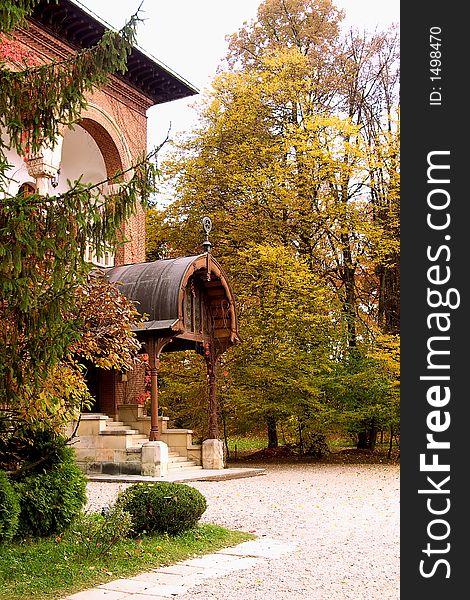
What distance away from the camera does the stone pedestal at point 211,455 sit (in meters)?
17.8

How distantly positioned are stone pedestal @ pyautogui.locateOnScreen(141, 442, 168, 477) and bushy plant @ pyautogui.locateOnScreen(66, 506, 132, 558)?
7.50m

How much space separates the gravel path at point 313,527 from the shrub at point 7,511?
220 cm

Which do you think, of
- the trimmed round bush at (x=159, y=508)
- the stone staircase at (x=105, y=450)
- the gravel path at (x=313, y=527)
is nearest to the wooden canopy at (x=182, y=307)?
the stone staircase at (x=105, y=450)

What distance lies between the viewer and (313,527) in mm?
10102

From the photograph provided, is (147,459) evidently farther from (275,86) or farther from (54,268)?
(275,86)

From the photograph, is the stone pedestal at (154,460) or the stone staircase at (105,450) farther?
the stone staircase at (105,450)

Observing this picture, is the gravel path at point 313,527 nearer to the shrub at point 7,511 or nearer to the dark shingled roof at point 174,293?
the shrub at point 7,511

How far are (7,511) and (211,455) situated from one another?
10.5 m

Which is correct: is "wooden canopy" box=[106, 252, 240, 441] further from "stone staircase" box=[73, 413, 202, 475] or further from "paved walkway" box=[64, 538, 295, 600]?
"paved walkway" box=[64, 538, 295, 600]

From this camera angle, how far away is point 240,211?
24672 mm

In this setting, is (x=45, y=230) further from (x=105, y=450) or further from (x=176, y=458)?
(x=176, y=458)

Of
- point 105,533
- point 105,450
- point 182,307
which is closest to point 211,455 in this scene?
point 105,450

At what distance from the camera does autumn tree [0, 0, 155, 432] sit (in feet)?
20.7

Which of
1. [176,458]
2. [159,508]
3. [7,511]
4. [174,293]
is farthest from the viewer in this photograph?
[176,458]
